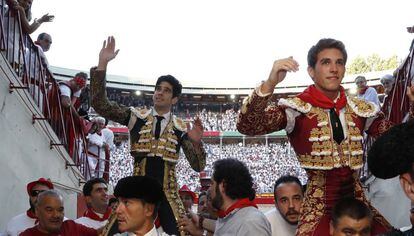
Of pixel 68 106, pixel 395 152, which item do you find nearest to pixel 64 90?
pixel 68 106

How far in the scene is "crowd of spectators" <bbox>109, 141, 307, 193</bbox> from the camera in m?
30.3

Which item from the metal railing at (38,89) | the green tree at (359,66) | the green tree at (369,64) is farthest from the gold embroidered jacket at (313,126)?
the green tree at (359,66)

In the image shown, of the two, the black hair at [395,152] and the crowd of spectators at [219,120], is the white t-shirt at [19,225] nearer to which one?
the black hair at [395,152]

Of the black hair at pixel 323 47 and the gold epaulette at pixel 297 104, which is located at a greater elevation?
the black hair at pixel 323 47

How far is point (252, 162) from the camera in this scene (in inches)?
1366

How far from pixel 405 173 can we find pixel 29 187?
4281mm

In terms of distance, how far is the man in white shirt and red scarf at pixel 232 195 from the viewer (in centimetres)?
381

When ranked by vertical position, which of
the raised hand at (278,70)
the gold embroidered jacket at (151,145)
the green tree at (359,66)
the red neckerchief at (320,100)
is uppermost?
A: the green tree at (359,66)

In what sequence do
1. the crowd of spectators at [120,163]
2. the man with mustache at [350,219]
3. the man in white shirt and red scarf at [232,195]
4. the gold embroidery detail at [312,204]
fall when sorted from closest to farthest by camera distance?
the man with mustache at [350,219], the gold embroidery detail at [312,204], the man in white shirt and red scarf at [232,195], the crowd of spectators at [120,163]

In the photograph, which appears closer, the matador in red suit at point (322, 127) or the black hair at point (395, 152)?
the black hair at point (395, 152)

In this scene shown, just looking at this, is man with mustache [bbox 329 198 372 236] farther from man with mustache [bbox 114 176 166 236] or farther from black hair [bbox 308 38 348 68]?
man with mustache [bbox 114 176 166 236]

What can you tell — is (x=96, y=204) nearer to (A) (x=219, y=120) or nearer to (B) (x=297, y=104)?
(B) (x=297, y=104)

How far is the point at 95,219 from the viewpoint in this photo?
231 inches

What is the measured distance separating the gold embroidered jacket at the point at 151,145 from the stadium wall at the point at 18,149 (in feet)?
6.39
